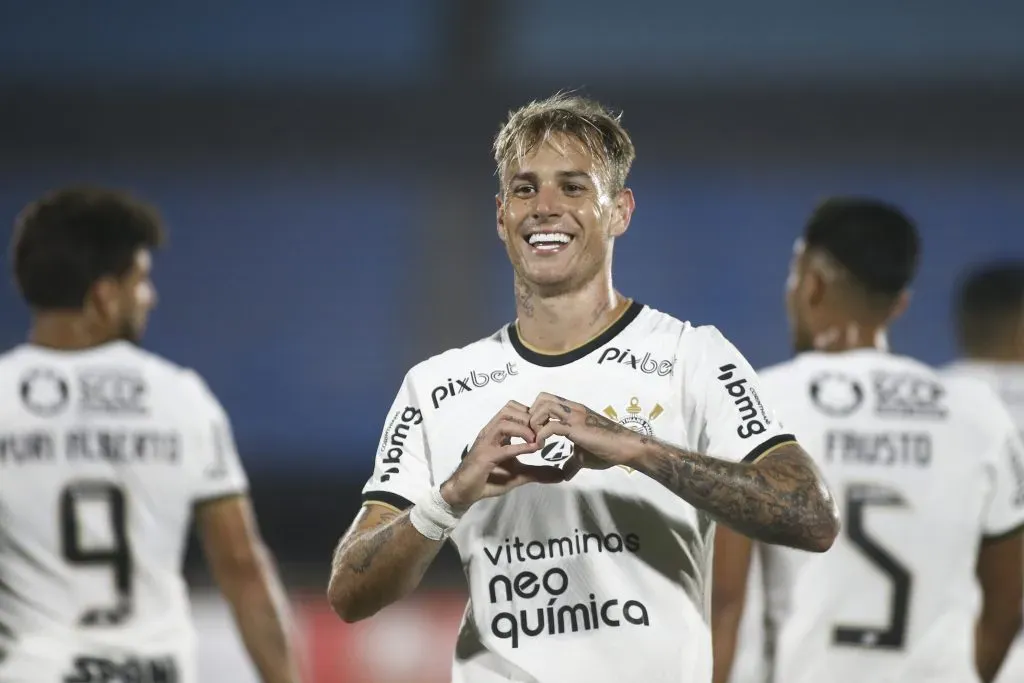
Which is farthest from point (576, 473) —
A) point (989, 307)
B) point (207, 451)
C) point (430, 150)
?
point (430, 150)

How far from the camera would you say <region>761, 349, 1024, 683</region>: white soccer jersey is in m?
3.47

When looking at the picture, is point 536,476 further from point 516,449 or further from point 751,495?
point 751,495

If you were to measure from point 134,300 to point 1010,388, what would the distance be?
2.83 m

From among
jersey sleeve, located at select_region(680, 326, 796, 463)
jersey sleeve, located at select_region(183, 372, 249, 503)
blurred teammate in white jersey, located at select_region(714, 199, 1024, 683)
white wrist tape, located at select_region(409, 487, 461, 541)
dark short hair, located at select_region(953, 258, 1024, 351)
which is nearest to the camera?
white wrist tape, located at select_region(409, 487, 461, 541)

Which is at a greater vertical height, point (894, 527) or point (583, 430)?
point (583, 430)

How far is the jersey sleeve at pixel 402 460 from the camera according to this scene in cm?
247

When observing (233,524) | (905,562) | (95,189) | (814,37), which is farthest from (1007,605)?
(814,37)

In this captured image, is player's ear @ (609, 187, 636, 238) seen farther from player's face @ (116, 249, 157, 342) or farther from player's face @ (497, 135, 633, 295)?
player's face @ (116, 249, 157, 342)

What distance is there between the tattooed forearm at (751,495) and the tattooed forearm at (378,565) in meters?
0.41

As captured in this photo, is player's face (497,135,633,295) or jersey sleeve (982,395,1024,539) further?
jersey sleeve (982,395,1024,539)

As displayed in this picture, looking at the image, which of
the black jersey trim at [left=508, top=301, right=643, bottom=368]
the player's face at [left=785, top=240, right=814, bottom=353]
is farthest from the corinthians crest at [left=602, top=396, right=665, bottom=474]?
the player's face at [left=785, top=240, right=814, bottom=353]

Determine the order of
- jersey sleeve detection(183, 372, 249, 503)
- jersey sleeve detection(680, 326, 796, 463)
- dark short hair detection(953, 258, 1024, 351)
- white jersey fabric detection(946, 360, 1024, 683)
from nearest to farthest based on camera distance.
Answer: jersey sleeve detection(680, 326, 796, 463), jersey sleeve detection(183, 372, 249, 503), white jersey fabric detection(946, 360, 1024, 683), dark short hair detection(953, 258, 1024, 351)

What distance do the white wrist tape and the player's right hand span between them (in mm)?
17

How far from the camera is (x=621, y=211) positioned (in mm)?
2586
